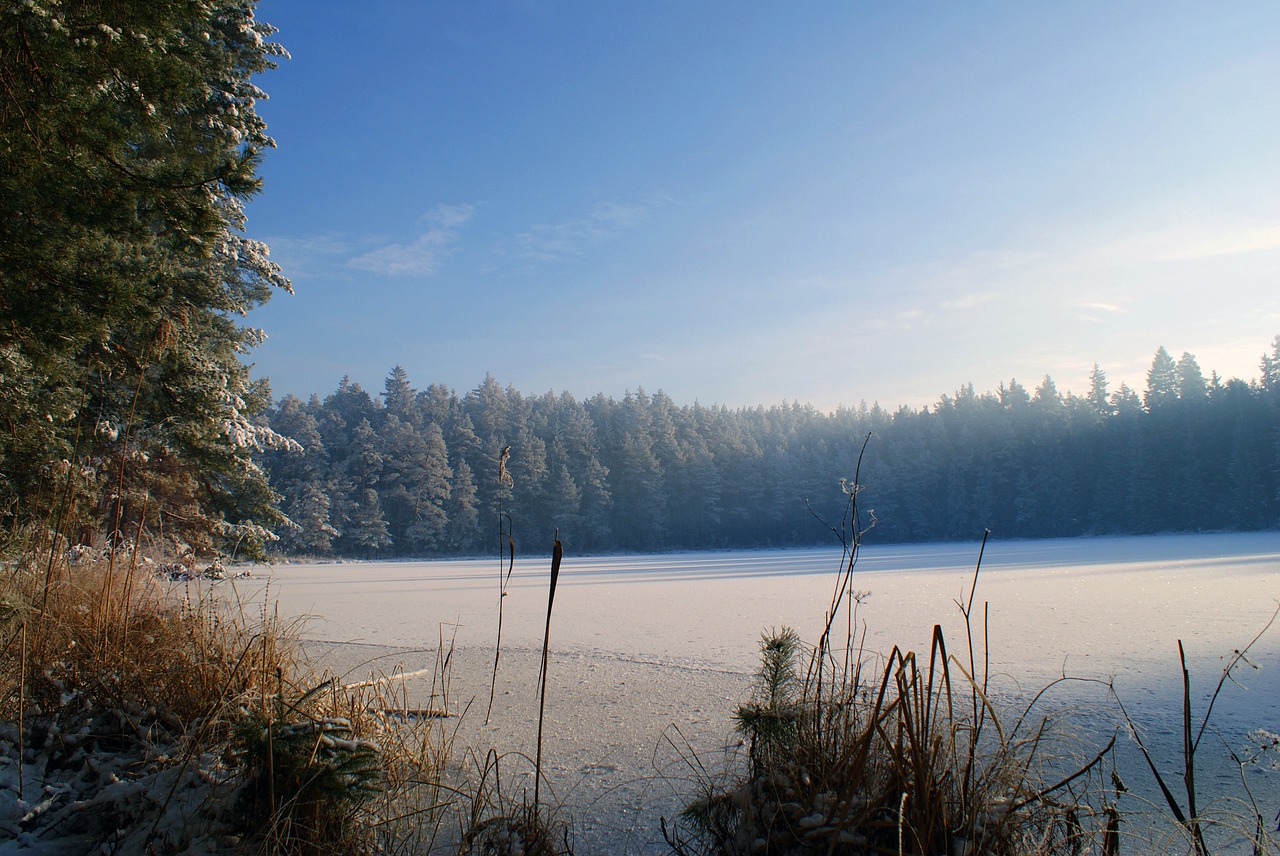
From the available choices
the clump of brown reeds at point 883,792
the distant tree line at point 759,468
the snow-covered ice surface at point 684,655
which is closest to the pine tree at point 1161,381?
the distant tree line at point 759,468

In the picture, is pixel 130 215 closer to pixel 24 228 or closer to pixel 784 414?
pixel 24 228

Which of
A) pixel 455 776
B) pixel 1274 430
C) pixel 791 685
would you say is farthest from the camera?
pixel 1274 430

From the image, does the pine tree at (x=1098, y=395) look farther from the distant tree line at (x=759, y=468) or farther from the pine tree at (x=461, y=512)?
the pine tree at (x=461, y=512)

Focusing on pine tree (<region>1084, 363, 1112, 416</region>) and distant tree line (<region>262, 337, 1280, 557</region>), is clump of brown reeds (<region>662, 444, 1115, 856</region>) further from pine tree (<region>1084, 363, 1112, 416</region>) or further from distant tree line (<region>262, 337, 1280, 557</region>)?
pine tree (<region>1084, 363, 1112, 416</region>)

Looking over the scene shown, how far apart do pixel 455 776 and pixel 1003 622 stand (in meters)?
6.66

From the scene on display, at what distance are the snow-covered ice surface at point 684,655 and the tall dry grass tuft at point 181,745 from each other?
599mm

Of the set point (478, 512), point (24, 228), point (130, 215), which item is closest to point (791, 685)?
point (130, 215)

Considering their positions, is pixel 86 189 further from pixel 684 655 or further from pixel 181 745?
pixel 684 655

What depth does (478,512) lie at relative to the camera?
49.4 metres

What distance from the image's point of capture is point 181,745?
6.66 feet

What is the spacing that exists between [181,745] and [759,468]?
54.5 metres

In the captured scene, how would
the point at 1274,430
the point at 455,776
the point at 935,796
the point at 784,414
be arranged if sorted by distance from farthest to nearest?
the point at 784,414 < the point at 1274,430 < the point at 455,776 < the point at 935,796

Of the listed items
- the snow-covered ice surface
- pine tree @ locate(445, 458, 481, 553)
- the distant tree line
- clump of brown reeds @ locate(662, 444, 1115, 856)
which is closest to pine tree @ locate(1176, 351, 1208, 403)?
the distant tree line

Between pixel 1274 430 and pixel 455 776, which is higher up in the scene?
A: pixel 1274 430
